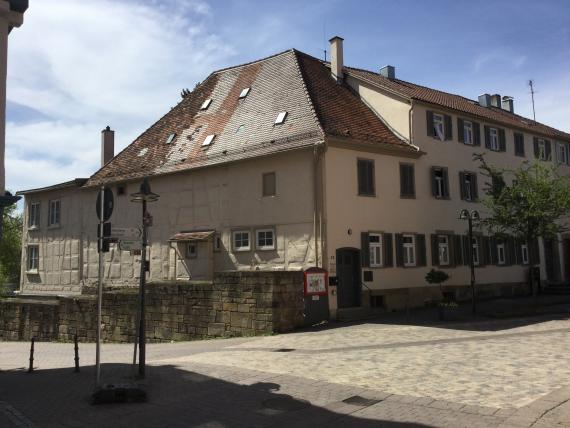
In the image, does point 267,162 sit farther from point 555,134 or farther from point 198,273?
point 555,134

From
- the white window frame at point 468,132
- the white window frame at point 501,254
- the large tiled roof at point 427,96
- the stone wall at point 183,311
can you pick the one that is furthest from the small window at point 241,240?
the white window frame at point 501,254

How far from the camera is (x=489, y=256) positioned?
1027 inches

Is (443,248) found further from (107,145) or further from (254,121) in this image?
(107,145)

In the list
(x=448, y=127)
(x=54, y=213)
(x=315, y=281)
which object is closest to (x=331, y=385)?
(x=315, y=281)

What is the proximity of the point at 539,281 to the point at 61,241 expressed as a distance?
25.2m

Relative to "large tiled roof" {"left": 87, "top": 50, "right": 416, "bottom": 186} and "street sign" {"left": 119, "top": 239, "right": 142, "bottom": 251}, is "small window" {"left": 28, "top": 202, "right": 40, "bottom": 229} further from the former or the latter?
"street sign" {"left": 119, "top": 239, "right": 142, "bottom": 251}

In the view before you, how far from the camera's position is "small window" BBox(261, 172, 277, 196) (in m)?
21.1

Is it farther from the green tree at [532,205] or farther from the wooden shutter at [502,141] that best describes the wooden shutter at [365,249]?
the wooden shutter at [502,141]

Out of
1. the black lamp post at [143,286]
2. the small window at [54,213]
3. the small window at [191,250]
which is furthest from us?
the small window at [54,213]

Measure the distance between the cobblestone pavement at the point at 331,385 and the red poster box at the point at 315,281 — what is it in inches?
117

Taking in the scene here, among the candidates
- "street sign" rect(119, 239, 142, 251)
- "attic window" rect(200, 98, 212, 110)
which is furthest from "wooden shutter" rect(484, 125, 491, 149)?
"street sign" rect(119, 239, 142, 251)

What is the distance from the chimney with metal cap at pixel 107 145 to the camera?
31891 mm

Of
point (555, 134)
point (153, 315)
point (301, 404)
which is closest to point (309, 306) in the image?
point (153, 315)

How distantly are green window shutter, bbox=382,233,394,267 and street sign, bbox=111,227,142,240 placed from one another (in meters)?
12.7
